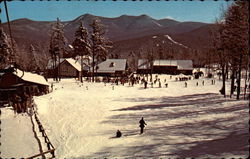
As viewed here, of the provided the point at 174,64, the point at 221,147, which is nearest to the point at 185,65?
the point at 174,64

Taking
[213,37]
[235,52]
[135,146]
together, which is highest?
[213,37]

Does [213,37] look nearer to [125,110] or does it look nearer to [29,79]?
[125,110]

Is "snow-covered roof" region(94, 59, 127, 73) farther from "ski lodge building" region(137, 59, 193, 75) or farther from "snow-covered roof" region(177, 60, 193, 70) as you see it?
"snow-covered roof" region(177, 60, 193, 70)

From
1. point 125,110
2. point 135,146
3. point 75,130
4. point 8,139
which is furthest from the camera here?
point 125,110

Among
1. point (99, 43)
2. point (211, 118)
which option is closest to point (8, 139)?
point (211, 118)

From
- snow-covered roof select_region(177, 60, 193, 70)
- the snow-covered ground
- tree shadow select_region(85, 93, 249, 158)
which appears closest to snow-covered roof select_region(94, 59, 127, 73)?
snow-covered roof select_region(177, 60, 193, 70)

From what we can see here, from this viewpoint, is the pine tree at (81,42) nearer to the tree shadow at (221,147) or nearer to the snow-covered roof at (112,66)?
the snow-covered roof at (112,66)

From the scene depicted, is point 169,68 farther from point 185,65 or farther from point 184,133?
point 184,133
